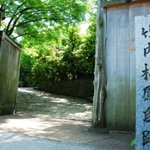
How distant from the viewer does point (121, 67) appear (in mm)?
7082

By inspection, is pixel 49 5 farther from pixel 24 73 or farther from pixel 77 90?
pixel 24 73

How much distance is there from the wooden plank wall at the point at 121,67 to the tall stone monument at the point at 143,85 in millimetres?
2484

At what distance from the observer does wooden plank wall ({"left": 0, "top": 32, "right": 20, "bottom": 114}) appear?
991cm

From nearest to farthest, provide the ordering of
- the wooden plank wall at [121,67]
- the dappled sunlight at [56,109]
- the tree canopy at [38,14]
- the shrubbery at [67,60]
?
1. the wooden plank wall at [121,67]
2. the dappled sunlight at [56,109]
3. the tree canopy at [38,14]
4. the shrubbery at [67,60]

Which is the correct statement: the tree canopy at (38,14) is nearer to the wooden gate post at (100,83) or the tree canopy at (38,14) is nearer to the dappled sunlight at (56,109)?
the dappled sunlight at (56,109)

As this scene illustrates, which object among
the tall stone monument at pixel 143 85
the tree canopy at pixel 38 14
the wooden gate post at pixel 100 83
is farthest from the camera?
the tree canopy at pixel 38 14

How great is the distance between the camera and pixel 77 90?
67.8 ft

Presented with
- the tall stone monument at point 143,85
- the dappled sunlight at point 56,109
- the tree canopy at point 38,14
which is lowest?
the dappled sunlight at point 56,109

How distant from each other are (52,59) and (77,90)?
342cm

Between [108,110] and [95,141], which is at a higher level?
[108,110]

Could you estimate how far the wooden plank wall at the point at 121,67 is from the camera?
693 cm

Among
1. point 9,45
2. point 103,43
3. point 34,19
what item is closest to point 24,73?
point 34,19

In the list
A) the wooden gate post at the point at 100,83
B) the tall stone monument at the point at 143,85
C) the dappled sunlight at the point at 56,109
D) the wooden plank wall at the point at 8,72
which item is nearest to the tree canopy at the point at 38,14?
the dappled sunlight at the point at 56,109

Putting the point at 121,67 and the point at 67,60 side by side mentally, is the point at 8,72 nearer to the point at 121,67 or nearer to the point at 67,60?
the point at 121,67
